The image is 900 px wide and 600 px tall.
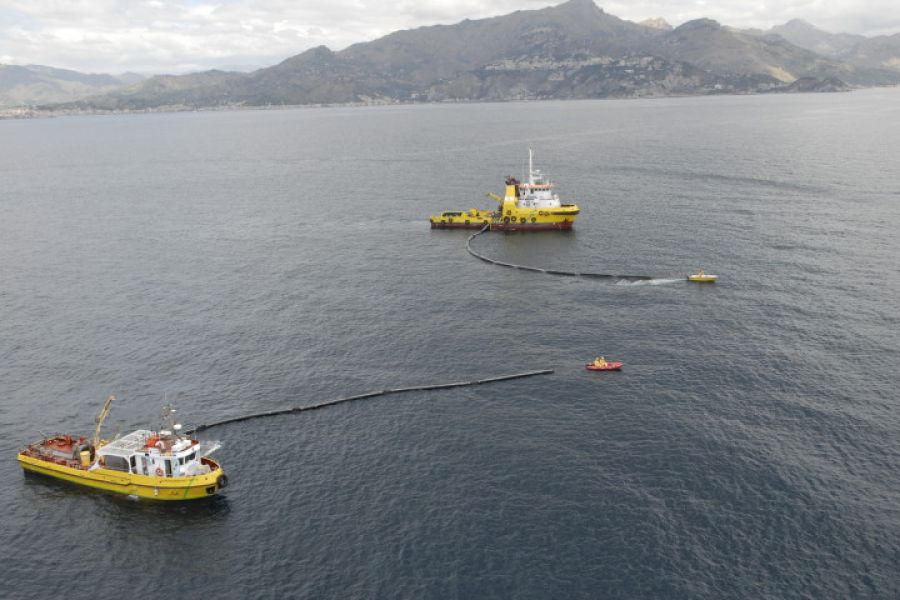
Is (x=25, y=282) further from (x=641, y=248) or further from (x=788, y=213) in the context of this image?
(x=788, y=213)

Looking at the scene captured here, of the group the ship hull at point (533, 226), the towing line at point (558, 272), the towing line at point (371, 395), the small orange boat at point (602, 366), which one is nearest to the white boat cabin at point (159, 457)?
the towing line at point (371, 395)

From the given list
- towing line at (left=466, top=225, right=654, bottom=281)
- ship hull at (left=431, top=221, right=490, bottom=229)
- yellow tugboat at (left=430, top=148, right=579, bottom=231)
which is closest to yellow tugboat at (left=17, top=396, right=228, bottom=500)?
towing line at (left=466, top=225, right=654, bottom=281)

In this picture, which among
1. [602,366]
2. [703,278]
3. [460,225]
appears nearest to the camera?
[602,366]

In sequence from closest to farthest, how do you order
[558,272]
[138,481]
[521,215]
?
[138,481] → [558,272] → [521,215]

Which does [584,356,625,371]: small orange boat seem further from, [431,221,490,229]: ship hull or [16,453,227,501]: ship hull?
[431,221,490,229]: ship hull

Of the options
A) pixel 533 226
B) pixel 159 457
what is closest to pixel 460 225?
pixel 533 226

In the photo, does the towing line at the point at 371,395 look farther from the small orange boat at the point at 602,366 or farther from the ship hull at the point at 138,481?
the ship hull at the point at 138,481

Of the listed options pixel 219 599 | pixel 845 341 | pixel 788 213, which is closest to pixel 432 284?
pixel 845 341

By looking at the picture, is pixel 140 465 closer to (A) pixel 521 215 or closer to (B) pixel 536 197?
(A) pixel 521 215
